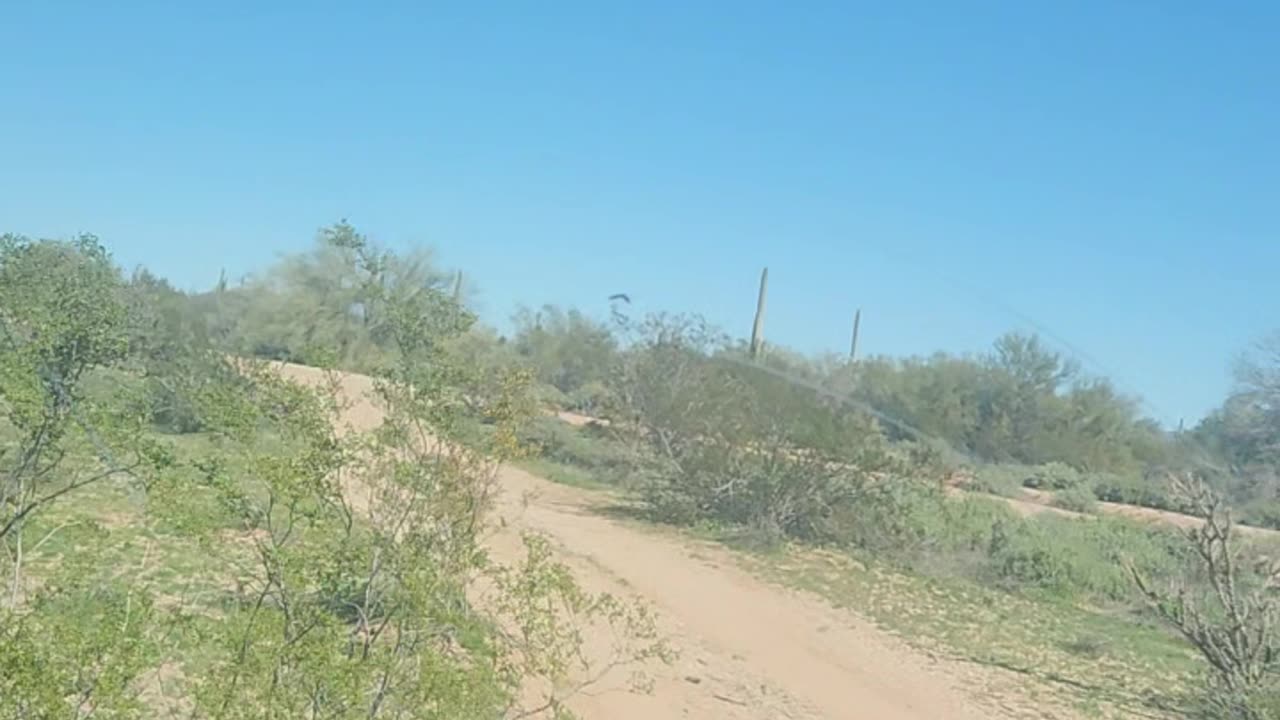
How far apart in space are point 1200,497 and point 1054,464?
29353 millimetres

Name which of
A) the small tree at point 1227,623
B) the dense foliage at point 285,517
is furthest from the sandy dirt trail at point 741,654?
the small tree at point 1227,623

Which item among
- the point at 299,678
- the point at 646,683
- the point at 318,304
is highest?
the point at 318,304

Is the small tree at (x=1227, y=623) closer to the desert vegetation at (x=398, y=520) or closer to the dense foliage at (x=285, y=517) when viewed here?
the desert vegetation at (x=398, y=520)

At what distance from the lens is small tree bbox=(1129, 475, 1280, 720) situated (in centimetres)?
1223

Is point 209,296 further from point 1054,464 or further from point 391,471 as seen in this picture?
point 391,471

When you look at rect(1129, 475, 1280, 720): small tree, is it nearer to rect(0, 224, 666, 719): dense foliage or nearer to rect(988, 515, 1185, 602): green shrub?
rect(988, 515, 1185, 602): green shrub

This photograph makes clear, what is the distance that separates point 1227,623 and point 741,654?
451cm

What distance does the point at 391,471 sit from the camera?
7.49m

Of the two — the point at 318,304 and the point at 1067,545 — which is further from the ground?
the point at 318,304

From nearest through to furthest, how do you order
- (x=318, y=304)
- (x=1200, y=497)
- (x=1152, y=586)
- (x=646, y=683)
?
(x=646, y=683) < (x=1200, y=497) < (x=1152, y=586) < (x=318, y=304)

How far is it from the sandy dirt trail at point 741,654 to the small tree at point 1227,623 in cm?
139

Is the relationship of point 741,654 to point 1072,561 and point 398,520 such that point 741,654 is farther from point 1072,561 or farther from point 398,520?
point 1072,561

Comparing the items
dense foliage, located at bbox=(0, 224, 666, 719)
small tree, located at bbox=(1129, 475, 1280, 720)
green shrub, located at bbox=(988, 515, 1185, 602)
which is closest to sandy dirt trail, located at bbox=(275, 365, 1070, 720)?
dense foliage, located at bbox=(0, 224, 666, 719)

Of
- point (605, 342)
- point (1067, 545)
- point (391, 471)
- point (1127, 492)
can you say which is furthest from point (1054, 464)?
point (391, 471)
